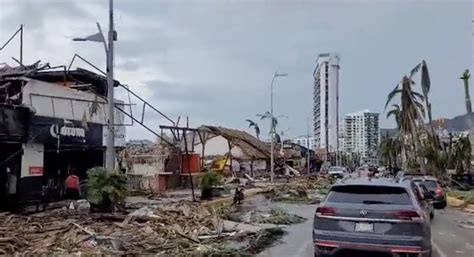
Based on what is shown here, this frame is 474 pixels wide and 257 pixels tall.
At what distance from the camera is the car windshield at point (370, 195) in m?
9.93

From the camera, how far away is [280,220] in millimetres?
19000

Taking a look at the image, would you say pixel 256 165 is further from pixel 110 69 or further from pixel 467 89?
pixel 110 69

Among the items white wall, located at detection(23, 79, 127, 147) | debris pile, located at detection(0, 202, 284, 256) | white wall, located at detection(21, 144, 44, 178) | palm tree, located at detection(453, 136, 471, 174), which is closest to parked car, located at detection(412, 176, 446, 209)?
debris pile, located at detection(0, 202, 284, 256)

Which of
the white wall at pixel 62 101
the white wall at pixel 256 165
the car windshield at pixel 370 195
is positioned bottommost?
the car windshield at pixel 370 195

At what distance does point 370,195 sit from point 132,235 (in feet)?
19.8

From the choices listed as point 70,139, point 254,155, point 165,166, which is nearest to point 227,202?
point 70,139

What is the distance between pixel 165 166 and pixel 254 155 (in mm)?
26836

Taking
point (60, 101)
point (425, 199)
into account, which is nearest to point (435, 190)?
point (425, 199)

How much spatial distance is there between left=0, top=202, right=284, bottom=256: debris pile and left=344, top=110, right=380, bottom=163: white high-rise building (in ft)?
Answer: 552

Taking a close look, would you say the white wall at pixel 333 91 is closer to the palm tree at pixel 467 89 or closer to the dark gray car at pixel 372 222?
the palm tree at pixel 467 89

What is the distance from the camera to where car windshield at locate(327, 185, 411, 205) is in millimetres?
9930

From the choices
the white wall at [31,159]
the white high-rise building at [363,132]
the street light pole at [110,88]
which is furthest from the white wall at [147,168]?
the white high-rise building at [363,132]

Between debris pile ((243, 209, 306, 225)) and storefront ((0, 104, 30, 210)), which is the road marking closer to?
debris pile ((243, 209, 306, 225))

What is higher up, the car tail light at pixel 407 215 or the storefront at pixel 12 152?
the storefront at pixel 12 152
